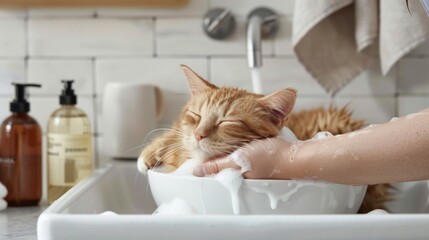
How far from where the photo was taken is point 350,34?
51.0 inches

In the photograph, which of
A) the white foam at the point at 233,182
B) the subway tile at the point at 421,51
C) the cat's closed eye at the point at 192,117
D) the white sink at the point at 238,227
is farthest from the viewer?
the subway tile at the point at 421,51

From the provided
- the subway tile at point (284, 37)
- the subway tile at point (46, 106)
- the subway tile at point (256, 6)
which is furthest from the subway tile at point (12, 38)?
the subway tile at point (284, 37)

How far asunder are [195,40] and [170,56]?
0.07 meters

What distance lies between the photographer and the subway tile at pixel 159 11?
135 centimetres

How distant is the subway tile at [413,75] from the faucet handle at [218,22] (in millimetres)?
397

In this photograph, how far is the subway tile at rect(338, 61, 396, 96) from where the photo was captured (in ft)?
4.43

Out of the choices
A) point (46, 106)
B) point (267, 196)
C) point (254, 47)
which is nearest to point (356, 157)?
point (267, 196)

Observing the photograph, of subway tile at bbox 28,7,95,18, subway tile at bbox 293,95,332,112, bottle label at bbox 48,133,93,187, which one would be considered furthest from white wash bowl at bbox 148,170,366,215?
subway tile at bbox 28,7,95,18

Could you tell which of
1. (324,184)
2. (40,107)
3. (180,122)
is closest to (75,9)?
(40,107)

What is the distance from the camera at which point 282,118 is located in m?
0.87

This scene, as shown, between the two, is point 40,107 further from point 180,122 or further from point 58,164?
point 180,122

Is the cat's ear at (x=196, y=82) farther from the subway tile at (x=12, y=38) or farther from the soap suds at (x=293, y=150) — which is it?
the subway tile at (x=12, y=38)

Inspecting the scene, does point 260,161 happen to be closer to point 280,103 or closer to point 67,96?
point 280,103

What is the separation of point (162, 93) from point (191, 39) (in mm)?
139
